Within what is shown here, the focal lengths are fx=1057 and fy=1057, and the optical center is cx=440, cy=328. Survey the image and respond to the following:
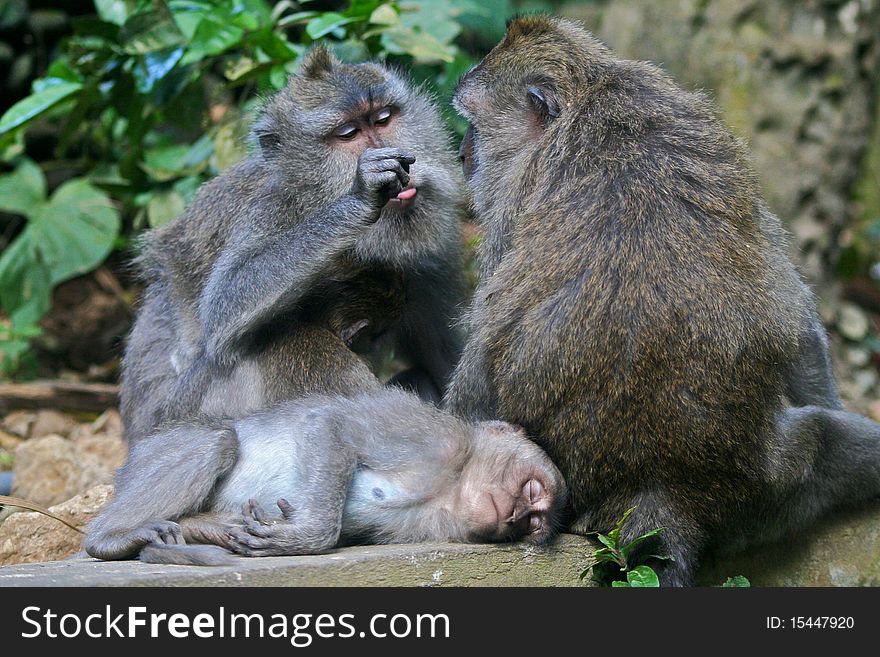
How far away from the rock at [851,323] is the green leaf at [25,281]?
695cm

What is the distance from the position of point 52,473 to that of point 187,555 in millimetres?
2833

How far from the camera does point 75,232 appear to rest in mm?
7754

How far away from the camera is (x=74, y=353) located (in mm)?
9570

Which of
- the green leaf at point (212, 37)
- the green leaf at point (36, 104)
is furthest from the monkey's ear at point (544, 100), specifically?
the green leaf at point (36, 104)

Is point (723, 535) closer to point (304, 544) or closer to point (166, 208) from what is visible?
point (304, 544)

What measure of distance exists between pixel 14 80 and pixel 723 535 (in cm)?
798

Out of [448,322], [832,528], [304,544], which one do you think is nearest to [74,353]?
[448,322]

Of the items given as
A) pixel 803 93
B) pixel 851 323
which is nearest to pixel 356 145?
pixel 803 93

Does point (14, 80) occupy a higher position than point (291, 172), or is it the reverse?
point (291, 172)

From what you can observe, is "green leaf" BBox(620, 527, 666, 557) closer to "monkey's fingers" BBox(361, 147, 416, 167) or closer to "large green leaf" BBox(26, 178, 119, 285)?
"monkey's fingers" BBox(361, 147, 416, 167)

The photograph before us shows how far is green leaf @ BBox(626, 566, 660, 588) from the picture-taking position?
379 cm

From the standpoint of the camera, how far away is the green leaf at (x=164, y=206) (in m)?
7.25

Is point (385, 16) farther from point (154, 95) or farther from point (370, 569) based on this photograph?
point (370, 569)

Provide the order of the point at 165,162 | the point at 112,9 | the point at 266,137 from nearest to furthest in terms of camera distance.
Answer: the point at 266,137 < the point at 112,9 < the point at 165,162
